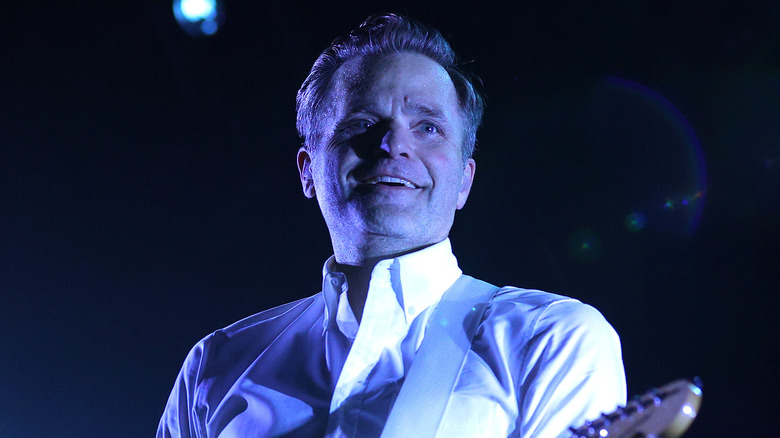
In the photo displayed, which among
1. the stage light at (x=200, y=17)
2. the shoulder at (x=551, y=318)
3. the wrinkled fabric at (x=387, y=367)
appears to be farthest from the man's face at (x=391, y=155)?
the stage light at (x=200, y=17)

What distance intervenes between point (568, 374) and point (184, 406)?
121cm

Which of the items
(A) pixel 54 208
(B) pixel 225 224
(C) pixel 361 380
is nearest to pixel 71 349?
(A) pixel 54 208

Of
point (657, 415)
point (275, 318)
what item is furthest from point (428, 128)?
point (657, 415)

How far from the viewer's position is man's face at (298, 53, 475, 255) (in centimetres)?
170

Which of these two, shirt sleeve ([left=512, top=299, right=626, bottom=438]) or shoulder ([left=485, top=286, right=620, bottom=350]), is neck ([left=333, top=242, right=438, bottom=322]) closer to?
shoulder ([left=485, top=286, right=620, bottom=350])

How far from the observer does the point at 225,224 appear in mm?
2627

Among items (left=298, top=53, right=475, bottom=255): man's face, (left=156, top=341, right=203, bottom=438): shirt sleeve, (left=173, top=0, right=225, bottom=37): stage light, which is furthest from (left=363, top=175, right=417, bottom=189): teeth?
(left=173, top=0, right=225, bottom=37): stage light

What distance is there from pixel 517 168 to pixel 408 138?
2.41 feet

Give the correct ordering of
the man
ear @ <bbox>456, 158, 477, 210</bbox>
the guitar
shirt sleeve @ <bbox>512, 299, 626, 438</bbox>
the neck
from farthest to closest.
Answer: ear @ <bbox>456, 158, 477, 210</bbox> < the neck < the man < shirt sleeve @ <bbox>512, 299, 626, 438</bbox> < the guitar

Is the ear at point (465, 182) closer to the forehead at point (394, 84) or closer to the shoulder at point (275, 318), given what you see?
the forehead at point (394, 84)

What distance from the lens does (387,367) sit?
1.54 metres

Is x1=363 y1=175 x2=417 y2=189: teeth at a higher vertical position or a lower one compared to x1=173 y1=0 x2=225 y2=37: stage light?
lower

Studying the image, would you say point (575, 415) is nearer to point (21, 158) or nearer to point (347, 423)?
point (347, 423)

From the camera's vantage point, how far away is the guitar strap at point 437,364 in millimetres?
1384
